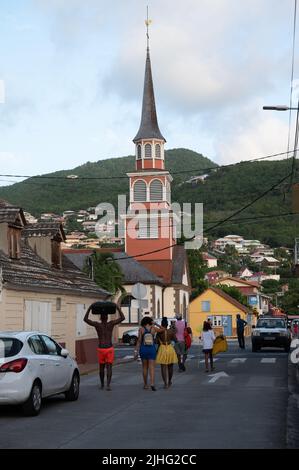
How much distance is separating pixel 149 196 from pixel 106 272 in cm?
1922

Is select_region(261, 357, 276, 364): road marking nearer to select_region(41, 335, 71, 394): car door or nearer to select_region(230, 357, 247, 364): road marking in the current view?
select_region(230, 357, 247, 364): road marking

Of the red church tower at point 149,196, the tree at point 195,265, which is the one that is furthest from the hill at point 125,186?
the red church tower at point 149,196

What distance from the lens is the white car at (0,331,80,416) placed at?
1321cm

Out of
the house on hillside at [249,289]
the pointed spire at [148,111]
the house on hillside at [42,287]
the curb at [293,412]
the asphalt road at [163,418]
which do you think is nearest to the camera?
the curb at [293,412]

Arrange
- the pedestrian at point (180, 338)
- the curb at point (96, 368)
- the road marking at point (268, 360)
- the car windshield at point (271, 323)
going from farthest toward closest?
the car windshield at point (271, 323), the road marking at point (268, 360), the curb at point (96, 368), the pedestrian at point (180, 338)

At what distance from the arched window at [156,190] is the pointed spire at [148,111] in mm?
4308

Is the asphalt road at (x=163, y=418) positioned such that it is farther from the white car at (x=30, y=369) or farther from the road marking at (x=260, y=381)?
the white car at (x=30, y=369)

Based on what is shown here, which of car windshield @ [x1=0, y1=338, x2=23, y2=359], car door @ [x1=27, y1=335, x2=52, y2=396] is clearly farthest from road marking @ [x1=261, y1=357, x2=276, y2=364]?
car windshield @ [x1=0, y1=338, x2=23, y2=359]

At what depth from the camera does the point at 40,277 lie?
26.5 meters

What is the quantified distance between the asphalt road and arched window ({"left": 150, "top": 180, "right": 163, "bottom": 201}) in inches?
2106

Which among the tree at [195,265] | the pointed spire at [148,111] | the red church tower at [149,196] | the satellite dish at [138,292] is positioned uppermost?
the pointed spire at [148,111]

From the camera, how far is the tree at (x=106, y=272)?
5597 centimetres

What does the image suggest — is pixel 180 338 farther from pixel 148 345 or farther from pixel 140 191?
pixel 140 191

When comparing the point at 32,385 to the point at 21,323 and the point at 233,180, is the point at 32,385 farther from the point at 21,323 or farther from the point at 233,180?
the point at 233,180
